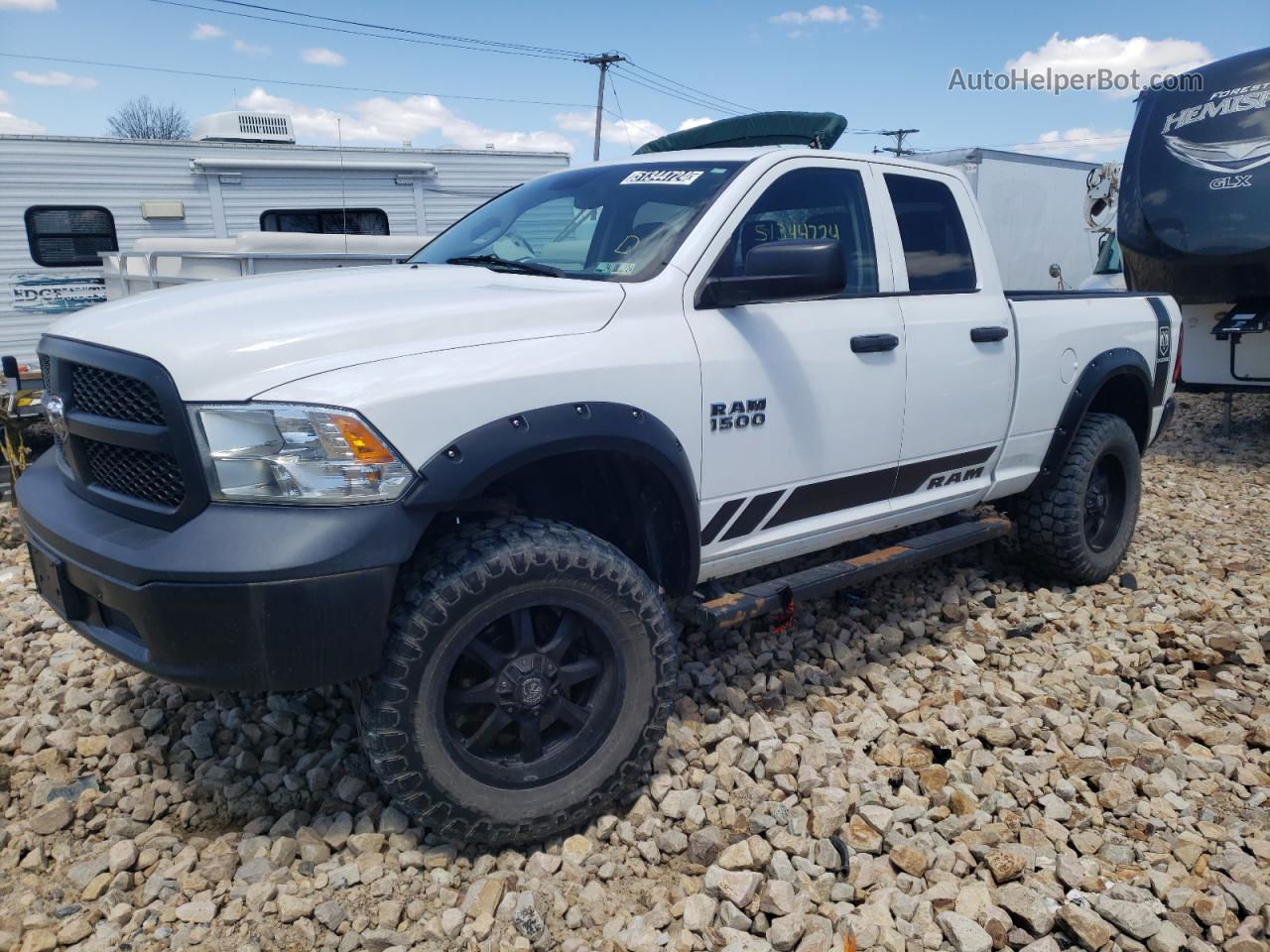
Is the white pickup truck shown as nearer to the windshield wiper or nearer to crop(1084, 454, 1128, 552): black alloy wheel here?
the windshield wiper

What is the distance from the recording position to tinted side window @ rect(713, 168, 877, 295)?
333 centimetres

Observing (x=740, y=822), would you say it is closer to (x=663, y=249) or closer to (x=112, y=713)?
(x=663, y=249)

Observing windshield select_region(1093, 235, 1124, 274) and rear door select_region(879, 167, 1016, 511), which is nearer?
rear door select_region(879, 167, 1016, 511)

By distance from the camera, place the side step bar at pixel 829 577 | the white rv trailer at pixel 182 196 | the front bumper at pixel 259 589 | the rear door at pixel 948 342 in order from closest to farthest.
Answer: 1. the front bumper at pixel 259 589
2. the side step bar at pixel 829 577
3. the rear door at pixel 948 342
4. the white rv trailer at pixel 182 196

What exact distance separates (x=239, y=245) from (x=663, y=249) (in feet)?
16.4

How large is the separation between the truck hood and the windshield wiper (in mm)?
135

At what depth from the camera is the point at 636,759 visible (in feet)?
9.31

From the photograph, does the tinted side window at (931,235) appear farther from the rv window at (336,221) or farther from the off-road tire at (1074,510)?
the rv window at (336,221)

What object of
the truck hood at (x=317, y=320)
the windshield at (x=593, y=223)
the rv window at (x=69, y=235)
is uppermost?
the windshield at (x=593, y=223)

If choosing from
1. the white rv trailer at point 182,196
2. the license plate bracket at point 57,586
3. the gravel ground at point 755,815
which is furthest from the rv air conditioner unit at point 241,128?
the license plate bracket at point 57,586

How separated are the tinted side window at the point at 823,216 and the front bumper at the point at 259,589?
5.64ft

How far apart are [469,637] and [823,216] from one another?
212 cm

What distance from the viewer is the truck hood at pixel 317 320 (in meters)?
2.31

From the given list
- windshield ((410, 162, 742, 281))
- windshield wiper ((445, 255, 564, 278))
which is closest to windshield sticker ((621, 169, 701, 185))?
windshield ((410, 162, 742, 281))
